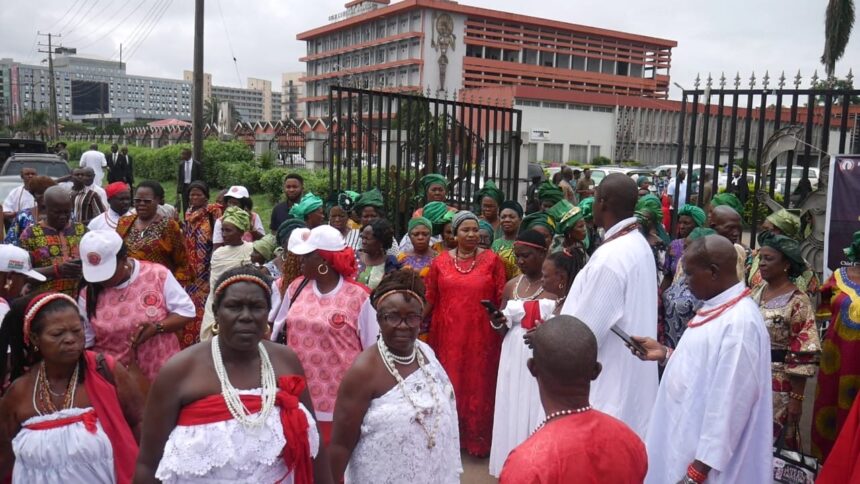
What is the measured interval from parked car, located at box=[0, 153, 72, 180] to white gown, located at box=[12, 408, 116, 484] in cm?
1166

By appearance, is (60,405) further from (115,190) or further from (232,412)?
(115,190)

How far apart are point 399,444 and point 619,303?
1346 millimetres

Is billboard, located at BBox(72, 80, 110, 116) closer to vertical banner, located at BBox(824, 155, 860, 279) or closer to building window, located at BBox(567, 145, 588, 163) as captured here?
building window, located at BBox(567, 145, 588, 163)

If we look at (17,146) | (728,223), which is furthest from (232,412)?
(17,146)

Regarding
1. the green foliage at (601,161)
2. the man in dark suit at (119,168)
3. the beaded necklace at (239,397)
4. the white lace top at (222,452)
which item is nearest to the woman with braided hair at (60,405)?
the white lace top at (222,452)

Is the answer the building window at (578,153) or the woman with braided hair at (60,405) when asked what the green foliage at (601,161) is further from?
the woman with braided hair at (60,405)

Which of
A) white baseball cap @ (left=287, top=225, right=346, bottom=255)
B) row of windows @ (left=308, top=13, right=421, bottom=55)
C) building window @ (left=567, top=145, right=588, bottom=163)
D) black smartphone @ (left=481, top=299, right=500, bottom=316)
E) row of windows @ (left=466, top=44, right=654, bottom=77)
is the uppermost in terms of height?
row of windows @ (left=308, top=13, right=421, bottom=55)

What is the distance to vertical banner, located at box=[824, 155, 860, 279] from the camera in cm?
561

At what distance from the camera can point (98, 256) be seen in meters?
3.66

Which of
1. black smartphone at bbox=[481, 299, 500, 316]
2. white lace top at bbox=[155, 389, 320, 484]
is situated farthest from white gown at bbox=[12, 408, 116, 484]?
black smartphone at bbox=[481, 299, 500, 316]

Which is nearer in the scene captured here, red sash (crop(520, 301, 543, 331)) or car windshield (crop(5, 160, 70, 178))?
red sash (crop(520, 301, 543, 331))

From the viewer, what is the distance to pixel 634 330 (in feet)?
11.2

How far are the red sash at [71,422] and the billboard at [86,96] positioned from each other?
109860mm

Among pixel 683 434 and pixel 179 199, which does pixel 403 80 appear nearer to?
pixel 179 199
